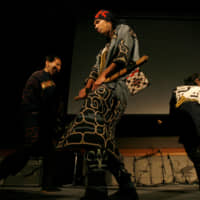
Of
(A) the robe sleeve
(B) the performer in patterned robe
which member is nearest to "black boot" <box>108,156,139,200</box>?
(B) the performer in patterned robe

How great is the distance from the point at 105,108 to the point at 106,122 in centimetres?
7

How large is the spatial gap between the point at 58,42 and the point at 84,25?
1.78 ft

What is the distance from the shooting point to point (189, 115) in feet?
5.59

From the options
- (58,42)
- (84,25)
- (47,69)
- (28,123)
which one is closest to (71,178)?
(28,123)

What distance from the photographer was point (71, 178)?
2064 mm

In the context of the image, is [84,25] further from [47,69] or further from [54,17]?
[47,69]

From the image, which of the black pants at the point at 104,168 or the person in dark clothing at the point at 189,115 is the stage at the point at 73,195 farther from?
the person in dark clothing at the point at 189,115

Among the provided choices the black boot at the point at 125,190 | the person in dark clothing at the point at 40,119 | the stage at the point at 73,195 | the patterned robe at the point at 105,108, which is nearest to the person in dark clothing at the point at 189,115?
the stage at the point at 73,195

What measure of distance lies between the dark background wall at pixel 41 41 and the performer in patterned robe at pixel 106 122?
1557 mm

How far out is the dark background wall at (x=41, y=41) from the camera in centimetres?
270

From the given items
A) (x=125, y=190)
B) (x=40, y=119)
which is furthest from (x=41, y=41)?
(x=125, y=190)

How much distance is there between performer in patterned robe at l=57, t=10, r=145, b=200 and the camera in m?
0.78

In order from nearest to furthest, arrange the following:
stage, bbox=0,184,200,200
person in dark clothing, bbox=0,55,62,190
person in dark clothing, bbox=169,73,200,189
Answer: stage, bbox=0,184,200,200 → person in dark clothing, bbox=0,55,62,190 → person in dark clothing, bbox=169,73,200,189

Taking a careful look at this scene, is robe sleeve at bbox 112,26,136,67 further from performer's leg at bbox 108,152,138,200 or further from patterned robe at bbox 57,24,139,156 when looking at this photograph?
performer's leg at bbox 108,152,138,200
